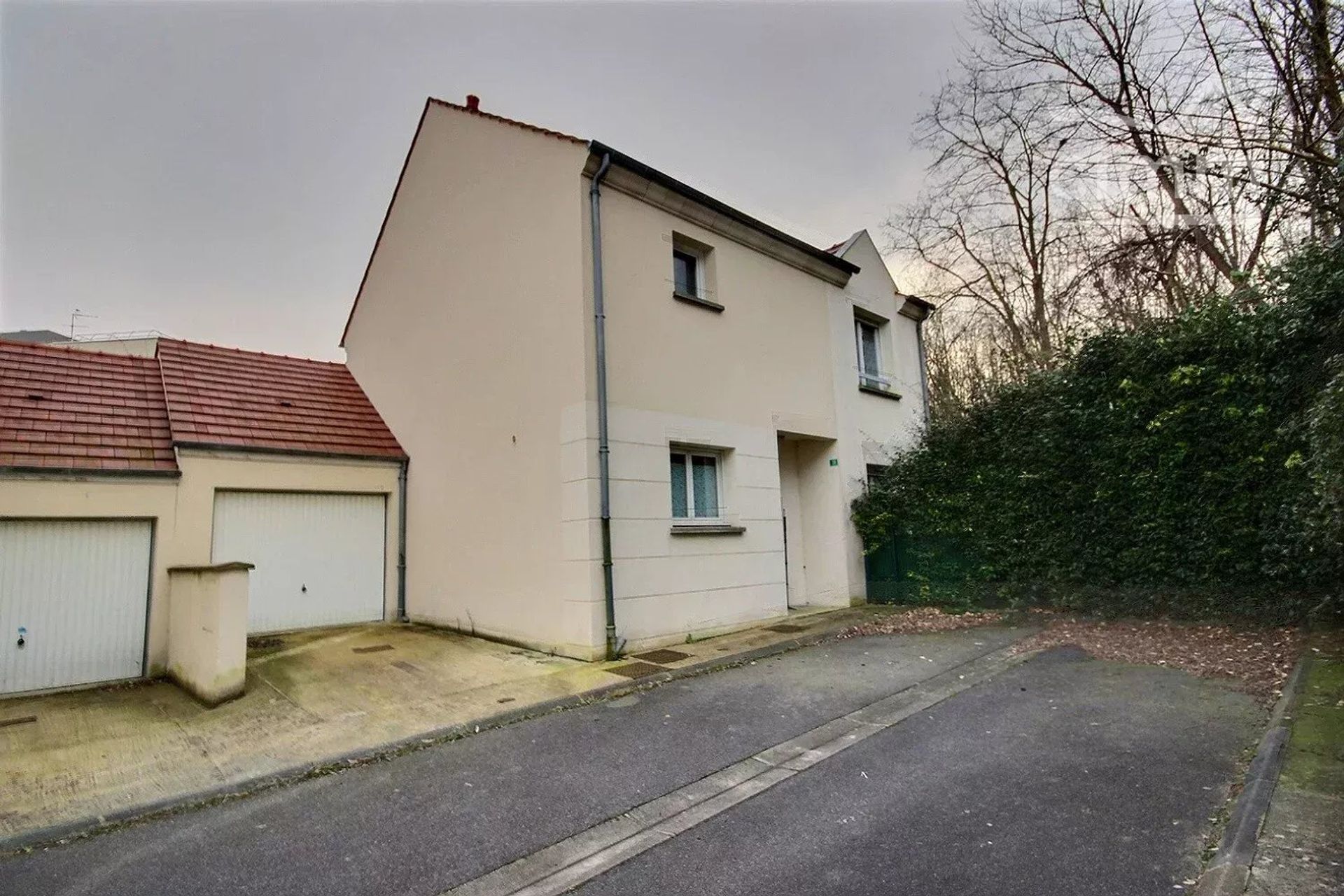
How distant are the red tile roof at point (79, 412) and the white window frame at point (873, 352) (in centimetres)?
1111

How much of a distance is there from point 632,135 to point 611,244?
3.25m

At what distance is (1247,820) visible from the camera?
10.7ft

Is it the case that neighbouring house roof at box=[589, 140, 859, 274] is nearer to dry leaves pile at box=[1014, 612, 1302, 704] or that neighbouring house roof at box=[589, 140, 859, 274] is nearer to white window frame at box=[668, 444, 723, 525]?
white window frame at box=[668, 444, 723, 525]

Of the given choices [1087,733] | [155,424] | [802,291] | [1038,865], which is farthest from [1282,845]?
[155,424]

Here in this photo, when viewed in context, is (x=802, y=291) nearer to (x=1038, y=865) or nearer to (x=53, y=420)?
(x=1038, y=865)

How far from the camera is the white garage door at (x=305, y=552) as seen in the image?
930cm

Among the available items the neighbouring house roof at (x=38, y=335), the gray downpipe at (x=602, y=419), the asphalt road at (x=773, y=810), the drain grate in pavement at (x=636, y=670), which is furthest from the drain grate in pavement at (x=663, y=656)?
the neighbouring house roof at (x=38, y=335)

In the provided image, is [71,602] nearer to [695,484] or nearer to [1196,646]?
[695,484]

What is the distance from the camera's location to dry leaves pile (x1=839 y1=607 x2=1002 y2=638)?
8.84 meters

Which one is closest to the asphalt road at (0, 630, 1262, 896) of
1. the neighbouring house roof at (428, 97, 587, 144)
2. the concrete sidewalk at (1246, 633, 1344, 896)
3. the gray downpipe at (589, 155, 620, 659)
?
the concrete sidewalk at (1246, 633, 1344, 896)

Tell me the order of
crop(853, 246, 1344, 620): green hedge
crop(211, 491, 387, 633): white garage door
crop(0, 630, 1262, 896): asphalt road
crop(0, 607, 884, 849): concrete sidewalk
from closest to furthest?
crop(0, 630, 1262, 896): asphalt road, crop(0, 607, 884, 849): concrete sidewalk, crop(853, 246, 1344, 620): green hedge, crop(211, 491, 387, 633): white garage door

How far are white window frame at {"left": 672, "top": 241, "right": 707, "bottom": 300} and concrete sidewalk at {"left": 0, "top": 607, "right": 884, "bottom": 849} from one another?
16.4 feet

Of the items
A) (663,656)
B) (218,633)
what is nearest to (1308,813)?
(663,656)

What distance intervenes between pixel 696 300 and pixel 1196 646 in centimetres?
715
